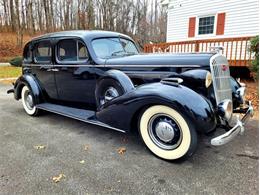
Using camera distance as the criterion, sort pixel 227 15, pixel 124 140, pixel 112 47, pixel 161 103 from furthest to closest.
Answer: pixel 227 15 < pixel 112 47 < pixel 124 140 < pixel 161 103

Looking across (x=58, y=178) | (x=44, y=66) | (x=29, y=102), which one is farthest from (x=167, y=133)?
(x=29, y=102)

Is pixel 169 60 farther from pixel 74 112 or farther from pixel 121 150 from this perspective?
pixel 74 112

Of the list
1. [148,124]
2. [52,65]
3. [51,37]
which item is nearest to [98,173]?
[148,124]

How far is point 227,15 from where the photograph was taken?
1055 cm

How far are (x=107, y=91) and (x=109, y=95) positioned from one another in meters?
0.08

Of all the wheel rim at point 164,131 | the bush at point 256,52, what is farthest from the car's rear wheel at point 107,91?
the bush at point 256,52

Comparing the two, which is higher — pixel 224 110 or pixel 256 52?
pixel 256 52

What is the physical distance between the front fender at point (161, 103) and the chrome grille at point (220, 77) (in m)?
0.54

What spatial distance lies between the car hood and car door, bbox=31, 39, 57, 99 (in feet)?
5.01

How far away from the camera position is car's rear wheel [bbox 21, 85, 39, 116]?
4.79m

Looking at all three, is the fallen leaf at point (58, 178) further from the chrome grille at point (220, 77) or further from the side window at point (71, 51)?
the chrome grille at point (220, 77)

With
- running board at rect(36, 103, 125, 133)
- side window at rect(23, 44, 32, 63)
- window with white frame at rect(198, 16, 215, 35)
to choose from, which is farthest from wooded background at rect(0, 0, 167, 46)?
running board at rect(36, 103, 125, 133)

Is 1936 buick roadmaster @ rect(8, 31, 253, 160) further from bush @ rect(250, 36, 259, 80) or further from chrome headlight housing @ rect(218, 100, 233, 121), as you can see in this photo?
bush @ rect(250, 36, 259, 80)

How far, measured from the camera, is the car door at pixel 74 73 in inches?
154
